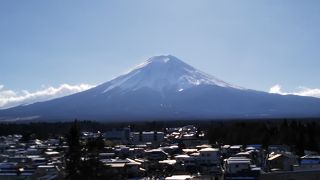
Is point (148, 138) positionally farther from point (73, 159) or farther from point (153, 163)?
point (73, 159)

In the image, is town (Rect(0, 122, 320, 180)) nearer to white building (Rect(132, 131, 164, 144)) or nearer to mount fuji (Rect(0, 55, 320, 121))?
white building (Rect(132, 131, 164, 144))

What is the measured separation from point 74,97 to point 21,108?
80.5 feet

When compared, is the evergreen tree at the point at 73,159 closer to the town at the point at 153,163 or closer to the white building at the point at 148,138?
the town at the point at 153,163

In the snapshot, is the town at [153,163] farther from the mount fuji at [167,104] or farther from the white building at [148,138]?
the mount fuji at [167,104]

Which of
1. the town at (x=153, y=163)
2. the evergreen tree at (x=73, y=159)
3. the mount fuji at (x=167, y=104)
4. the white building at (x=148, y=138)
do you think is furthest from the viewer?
the mount fuji at (x=167, y=104)

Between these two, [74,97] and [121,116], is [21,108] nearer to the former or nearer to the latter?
[74,97]

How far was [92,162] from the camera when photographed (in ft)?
39.4

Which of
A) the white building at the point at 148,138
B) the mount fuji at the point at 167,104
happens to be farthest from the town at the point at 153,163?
the mount fuji at the point at 167,104

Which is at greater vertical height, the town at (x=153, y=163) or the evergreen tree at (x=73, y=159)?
the evergreen tree at (x=73, y=159)

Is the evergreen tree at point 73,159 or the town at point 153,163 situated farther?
the town at point 153,163

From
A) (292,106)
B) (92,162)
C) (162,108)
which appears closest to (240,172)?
(92,162)

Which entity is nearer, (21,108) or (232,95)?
(232,95)

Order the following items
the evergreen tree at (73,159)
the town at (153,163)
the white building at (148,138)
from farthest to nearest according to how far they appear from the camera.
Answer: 1. the white building at (148,138)
2. the town at (153,163)
3. the evergreen tree at (73,159)

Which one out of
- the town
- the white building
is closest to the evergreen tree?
the town
